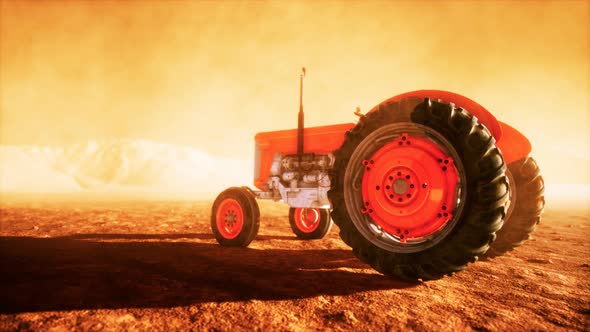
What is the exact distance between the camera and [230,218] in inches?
186

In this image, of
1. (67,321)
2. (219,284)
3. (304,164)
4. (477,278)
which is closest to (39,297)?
(67,321)

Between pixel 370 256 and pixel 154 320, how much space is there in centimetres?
169

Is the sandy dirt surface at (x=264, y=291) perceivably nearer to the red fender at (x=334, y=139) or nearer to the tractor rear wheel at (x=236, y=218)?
the tractor rear wheel at (x=236, y=218)

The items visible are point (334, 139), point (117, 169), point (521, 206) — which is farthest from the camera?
point (117, 169)

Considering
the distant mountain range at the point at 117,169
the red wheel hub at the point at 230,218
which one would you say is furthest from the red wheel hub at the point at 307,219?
the distant mountain range at the point at 117,169

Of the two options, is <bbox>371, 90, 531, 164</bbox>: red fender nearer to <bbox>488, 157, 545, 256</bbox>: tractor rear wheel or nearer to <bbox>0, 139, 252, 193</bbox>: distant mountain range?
<bbox>488, 157, 545, 256</bbox>: tractor rear wheel

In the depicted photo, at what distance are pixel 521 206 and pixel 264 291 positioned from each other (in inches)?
115

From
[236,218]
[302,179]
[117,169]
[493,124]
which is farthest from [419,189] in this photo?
[117,169]

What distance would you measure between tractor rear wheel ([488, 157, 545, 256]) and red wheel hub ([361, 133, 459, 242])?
1367 mm

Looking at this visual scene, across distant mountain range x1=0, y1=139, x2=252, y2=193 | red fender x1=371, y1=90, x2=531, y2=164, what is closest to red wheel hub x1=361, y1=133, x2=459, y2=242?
red fender x1=371, y1=90, x2=531, y2=164

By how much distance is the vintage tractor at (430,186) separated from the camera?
239 cm

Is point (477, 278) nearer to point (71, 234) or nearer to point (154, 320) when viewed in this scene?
point (154, 320)

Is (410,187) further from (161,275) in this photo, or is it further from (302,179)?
(161,275)

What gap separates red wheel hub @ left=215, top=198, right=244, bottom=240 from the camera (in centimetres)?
464
